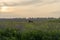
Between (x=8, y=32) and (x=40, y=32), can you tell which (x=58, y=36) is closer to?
(x=40, y=32)

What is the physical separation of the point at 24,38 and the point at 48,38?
209 centimetres

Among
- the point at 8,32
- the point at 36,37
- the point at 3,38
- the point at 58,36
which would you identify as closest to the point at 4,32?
the point at 8,32

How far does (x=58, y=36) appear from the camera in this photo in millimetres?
21625

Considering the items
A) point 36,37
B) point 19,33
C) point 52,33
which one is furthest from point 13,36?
point 52,33

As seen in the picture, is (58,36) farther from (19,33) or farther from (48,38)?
(19,33)

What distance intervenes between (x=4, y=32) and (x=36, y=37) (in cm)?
313

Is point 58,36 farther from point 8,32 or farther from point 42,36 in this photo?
point 8,32

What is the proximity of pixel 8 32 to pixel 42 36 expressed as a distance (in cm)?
328

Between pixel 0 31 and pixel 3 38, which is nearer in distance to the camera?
pixel 3 38

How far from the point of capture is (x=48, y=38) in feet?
69.2

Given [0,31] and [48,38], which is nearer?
[48,38]

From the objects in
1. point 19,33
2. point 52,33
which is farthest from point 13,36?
point 52,33

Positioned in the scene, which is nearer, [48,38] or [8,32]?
[48,38]

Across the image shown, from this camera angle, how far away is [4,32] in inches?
892
